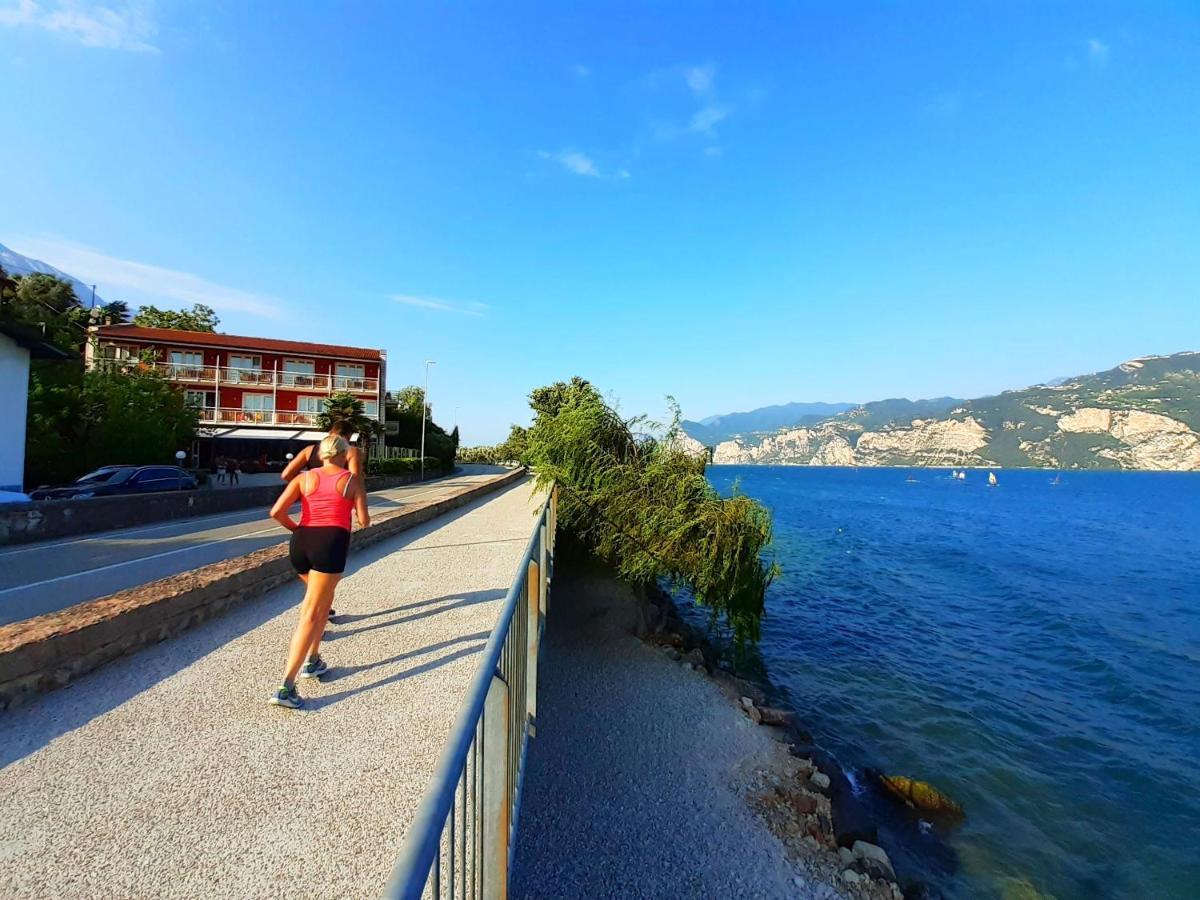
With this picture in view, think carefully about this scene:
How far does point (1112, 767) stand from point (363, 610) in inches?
532

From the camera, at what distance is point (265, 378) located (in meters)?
41.0

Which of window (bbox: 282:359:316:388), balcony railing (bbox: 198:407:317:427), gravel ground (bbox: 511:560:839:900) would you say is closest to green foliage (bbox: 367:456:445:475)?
balcony railing (bbox: 198:407:317:427)

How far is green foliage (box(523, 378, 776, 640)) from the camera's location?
448 inches

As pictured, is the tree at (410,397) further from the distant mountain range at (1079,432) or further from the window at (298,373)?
the distant mountain range at (1079,432)

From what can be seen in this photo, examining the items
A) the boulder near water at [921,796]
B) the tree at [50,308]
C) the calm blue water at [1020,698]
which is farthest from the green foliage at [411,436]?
the boulder near water at [921,796]

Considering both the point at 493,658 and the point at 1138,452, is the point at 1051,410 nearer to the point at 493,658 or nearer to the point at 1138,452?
the point at 1138,452

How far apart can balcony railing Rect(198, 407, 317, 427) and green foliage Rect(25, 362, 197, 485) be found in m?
14.7

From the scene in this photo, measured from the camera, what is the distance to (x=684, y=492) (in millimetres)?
12242

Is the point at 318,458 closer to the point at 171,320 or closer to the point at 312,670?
the point at 312,670

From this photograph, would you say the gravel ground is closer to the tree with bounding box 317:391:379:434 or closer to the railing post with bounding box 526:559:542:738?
the railing post with bounding box 526:559:542:738

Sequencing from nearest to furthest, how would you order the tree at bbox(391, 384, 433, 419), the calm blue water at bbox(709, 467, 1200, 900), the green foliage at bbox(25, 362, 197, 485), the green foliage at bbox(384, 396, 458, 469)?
the calm blue water at bbox(709, 467, 1200, 900), the green foliage at bbox(25, 362, 197, 485), the green foliage at bbox(384, 396, 458, 469), the tree at bbox(391, 384, 433, 419)

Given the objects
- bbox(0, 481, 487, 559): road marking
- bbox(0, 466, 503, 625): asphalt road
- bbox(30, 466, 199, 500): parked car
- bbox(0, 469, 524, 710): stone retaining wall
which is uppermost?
bbox(30, 466, 199, 500): parked car

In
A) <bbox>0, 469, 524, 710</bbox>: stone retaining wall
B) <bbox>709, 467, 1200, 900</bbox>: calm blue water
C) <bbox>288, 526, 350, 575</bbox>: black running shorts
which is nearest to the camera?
<bbox>0, 469, 524, 710</bbox>: stone retaining wall

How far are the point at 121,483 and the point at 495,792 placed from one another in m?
21.1
